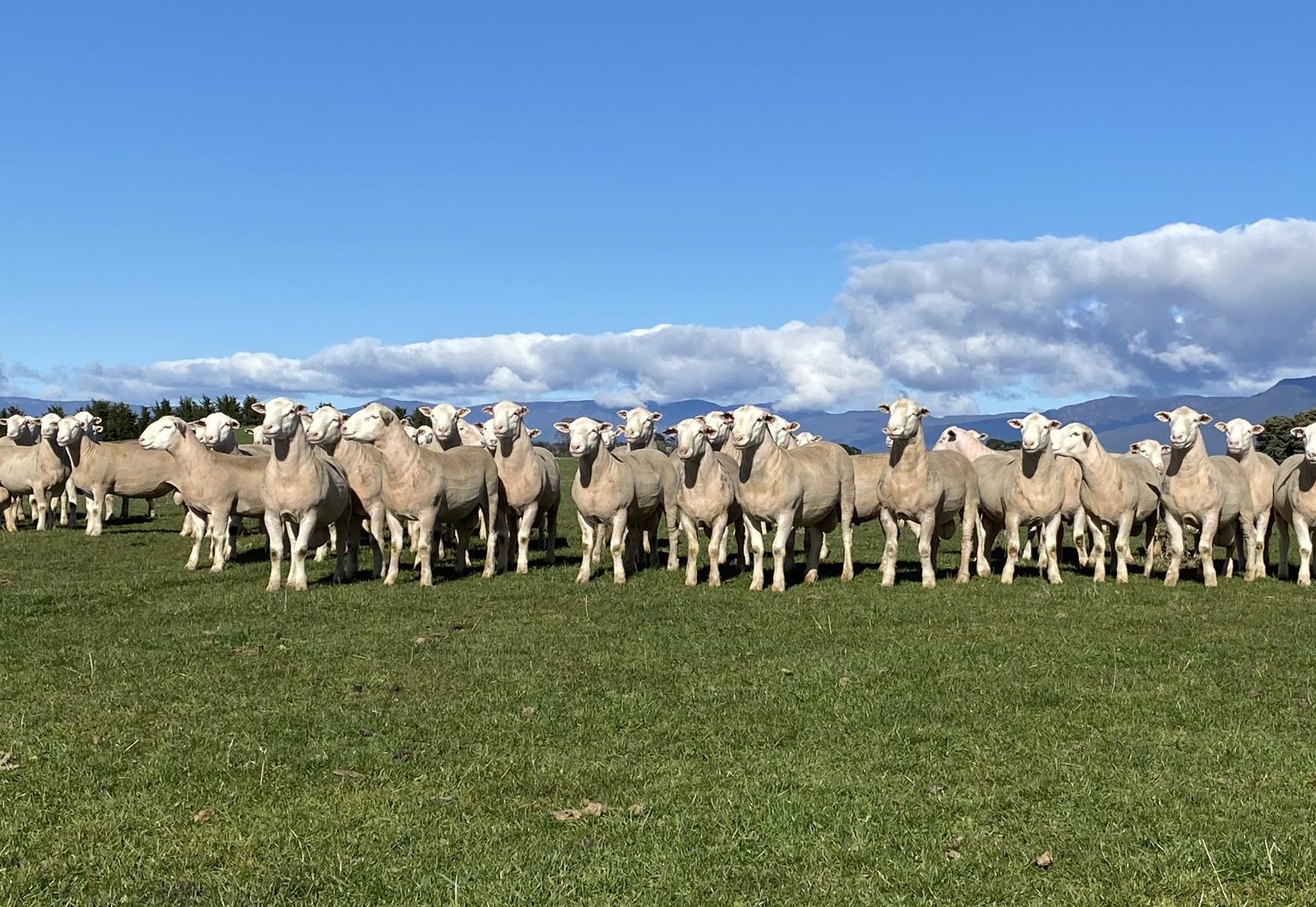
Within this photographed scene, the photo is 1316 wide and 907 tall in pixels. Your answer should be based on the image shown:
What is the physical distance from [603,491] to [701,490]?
167 cm

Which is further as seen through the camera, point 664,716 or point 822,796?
point 664,716

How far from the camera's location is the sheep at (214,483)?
1997cm

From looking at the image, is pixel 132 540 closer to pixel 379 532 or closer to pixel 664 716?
pixel 379 532

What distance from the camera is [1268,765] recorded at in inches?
323

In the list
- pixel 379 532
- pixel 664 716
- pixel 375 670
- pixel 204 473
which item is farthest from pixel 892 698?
pixel 204 473

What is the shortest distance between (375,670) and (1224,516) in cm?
1451

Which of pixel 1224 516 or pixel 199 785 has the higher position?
pixel 1224 516

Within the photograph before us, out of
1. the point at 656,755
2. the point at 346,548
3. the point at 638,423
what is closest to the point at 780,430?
the point at 638,423

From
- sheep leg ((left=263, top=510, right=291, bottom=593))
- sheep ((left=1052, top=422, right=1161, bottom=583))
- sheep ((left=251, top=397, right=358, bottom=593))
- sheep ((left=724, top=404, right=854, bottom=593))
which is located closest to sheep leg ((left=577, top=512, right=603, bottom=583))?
sheep ((left=724, top=404, right=854, bottom=593))

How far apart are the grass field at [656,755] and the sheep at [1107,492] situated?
3.88m

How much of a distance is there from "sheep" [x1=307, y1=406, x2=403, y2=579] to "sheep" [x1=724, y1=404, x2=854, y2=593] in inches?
227

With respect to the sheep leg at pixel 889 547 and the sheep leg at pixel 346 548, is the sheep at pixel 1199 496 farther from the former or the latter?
the sheep leg at pixel 346 548

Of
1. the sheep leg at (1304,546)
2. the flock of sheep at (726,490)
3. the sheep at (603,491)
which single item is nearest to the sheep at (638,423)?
the flock of sheep at (726,490)

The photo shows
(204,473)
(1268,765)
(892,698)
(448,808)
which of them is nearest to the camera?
(448,808)
